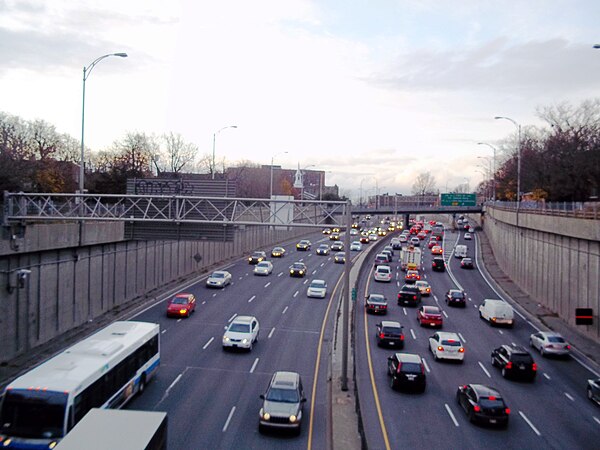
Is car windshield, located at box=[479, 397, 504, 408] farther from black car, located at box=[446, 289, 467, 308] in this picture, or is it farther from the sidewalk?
black car, located at box=[446, 289, 467, 308]

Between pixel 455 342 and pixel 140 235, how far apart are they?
17.3 metres

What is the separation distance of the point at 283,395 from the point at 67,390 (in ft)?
22.2

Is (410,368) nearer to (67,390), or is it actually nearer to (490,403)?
(490,403)

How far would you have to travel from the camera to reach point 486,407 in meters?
18.9

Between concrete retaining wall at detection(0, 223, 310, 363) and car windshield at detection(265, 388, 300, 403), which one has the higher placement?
concrete retaining wall at detection(0, 223, 310, 363)

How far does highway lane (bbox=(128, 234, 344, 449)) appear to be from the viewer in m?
17.7

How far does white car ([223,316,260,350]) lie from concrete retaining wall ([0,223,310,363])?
6.73m

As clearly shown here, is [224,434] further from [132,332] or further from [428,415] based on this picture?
[428,415]

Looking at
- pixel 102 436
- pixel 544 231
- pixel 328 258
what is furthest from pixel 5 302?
pixel 328 258

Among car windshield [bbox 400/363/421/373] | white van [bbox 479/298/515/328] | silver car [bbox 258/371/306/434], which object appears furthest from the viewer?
white van [bbox 479/298/515/328]

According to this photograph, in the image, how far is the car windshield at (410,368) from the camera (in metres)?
22.4

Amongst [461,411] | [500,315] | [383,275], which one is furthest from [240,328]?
[383,275]

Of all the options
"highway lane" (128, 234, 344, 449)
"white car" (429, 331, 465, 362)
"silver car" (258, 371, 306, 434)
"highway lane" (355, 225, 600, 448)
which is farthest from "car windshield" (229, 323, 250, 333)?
"white car" (429, 331, 465, 362)

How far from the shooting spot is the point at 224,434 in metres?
17.5
